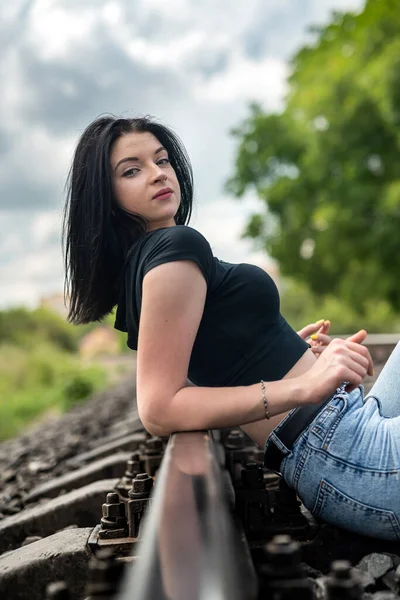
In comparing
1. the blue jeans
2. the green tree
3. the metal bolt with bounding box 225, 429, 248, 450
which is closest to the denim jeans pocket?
the blue jeans

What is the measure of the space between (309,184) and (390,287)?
475cm

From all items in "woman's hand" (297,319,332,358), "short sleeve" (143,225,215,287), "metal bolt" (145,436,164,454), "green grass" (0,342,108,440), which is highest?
"short sleeve" (143,225,215,287)

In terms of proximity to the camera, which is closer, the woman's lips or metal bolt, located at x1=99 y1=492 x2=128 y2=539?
metal bolt, located at x1=99 y1=492 x2=128 y2=539

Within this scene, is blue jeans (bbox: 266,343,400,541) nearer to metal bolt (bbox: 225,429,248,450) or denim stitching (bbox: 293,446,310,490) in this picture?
denim stitching (bbox: 293,446,310,490)

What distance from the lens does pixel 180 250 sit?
199cm

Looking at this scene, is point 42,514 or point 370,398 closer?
point 370,398

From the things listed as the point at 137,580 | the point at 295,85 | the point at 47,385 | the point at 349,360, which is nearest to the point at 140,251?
the point at 349,360

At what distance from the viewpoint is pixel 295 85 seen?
77.4 ft

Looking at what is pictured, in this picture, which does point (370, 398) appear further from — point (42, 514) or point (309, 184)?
point (309, 184)

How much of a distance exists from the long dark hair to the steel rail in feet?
2.83

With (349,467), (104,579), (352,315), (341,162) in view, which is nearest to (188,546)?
(104,579)

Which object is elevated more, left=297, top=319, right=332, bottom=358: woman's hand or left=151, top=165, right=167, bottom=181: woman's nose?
left=151, top=165, right=167, bottom=181: woman's nose

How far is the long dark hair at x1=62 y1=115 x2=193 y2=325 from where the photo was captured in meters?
2.33

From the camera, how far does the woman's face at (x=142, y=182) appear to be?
92.3 inches
